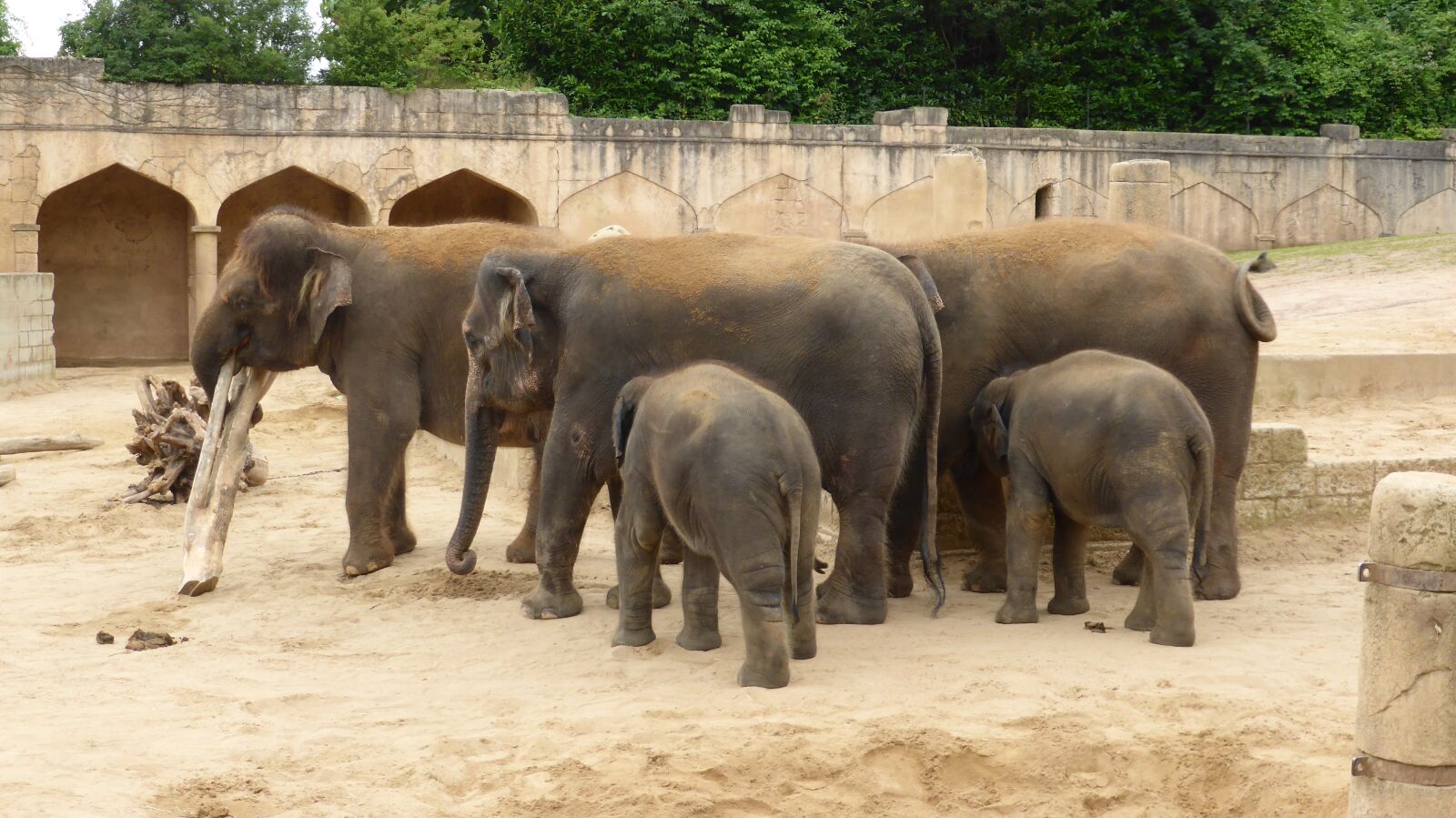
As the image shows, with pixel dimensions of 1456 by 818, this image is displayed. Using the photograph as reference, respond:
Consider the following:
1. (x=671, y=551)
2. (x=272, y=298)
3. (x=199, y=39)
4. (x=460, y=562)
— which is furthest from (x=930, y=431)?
(x=199, y=39)

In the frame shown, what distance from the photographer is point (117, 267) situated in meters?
21.4

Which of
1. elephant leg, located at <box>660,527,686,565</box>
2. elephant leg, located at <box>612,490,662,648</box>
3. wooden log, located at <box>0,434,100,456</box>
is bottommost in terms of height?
wooden log, located at <box>0,434,100,456</box>

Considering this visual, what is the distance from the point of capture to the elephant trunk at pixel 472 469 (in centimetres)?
725

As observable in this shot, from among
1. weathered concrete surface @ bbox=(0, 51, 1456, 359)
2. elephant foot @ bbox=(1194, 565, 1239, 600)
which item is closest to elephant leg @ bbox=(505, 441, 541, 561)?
elephant foot @ bbox=(1194, 565, 1239, 600)

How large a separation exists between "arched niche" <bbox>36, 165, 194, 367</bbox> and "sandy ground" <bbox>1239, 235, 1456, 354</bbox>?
1421 centimetres

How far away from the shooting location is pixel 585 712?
539 centimetres

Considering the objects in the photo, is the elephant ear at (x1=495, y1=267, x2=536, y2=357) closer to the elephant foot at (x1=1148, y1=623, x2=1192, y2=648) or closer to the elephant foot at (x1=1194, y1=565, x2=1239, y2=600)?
the elephant foot at (x1=1148, y1=623, x2=1192, y2=648)

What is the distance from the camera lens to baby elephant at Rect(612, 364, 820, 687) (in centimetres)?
550

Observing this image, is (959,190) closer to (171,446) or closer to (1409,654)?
(171,446)

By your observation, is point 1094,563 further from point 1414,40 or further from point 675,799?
point 1414,40

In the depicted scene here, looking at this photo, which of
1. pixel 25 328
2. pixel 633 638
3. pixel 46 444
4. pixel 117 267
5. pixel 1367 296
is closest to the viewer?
pixel 633 638

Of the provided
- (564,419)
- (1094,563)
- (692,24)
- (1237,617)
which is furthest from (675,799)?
(692,24)

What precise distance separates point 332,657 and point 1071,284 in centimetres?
367

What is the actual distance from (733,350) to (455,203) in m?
17.2
